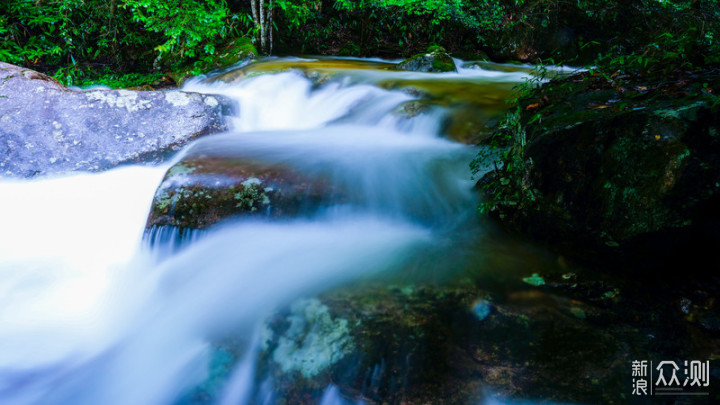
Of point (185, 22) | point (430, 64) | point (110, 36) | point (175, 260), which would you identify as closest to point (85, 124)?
point (175, 260)

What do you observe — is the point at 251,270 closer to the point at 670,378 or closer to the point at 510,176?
the point at 510,176

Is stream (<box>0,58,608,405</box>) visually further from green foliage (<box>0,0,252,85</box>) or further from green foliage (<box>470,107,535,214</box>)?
green foliage (<box>0,0,252,85</box>)

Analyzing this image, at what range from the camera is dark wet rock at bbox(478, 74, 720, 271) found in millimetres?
1967

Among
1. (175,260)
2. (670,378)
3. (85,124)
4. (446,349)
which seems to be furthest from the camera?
(85,124)

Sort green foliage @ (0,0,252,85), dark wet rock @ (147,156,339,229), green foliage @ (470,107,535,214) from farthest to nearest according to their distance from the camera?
1. green foliage @ (0,0,252,85)
2. dark wet rock @ (147,156,339,229)
3. green foliage @ (470,107,535,214)

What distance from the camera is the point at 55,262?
10.5ft

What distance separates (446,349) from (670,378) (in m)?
1.09

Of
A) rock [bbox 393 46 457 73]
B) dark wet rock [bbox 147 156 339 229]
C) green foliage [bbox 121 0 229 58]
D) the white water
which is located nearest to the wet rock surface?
the white water

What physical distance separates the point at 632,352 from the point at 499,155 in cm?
173

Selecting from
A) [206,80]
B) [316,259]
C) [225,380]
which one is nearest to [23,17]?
[206,80]

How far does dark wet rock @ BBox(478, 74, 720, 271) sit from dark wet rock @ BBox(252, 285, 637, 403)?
0.52 m

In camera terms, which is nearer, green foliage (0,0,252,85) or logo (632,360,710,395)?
logo (632,360,710,395)

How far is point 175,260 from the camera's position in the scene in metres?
2.98

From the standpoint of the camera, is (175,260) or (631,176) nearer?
(631,176)
